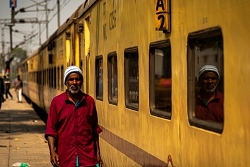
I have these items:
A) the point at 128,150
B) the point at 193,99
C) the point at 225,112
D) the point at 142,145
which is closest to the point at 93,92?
the point at 128,150

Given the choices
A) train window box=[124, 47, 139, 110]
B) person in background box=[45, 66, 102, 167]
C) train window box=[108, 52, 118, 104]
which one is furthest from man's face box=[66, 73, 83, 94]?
train window box=[108, 52, 118, 104]

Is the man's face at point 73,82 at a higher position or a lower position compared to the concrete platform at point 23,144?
higher

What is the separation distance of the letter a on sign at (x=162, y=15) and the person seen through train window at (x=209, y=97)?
803 mm

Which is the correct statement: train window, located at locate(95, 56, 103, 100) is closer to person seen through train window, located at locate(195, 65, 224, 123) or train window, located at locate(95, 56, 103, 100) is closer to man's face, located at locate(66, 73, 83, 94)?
man's face, located at locate(66, 73, 83, 94)

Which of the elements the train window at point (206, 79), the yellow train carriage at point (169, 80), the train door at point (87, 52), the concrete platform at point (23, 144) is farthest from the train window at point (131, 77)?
the concrete platform at point (23, 144)

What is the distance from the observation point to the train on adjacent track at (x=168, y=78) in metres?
3.73

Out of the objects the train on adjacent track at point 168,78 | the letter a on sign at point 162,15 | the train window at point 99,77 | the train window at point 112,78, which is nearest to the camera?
the train on adjacent track at point 168,78

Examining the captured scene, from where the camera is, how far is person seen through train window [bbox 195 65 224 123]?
412 cm

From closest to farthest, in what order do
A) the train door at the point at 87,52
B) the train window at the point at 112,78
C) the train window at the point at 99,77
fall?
1. the train window at the point at 112,78
2. the train window at the point at 99,77
3. the train door at the point at 87,52

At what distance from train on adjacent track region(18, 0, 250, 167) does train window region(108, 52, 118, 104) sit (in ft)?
0.04

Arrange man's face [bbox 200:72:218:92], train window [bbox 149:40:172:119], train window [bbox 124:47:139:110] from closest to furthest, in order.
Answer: man's face [bbox 200:72:218:92]
train window [bbox 149:40:172:119]
train window [bbox 124:47:139:110]

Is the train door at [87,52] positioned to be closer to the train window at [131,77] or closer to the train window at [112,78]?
the train window at [112,78]

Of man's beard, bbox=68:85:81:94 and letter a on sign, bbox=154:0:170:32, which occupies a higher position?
letter a on sign, bbox=154:0:170:32

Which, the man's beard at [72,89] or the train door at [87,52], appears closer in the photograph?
the man's beard at [72,89]
